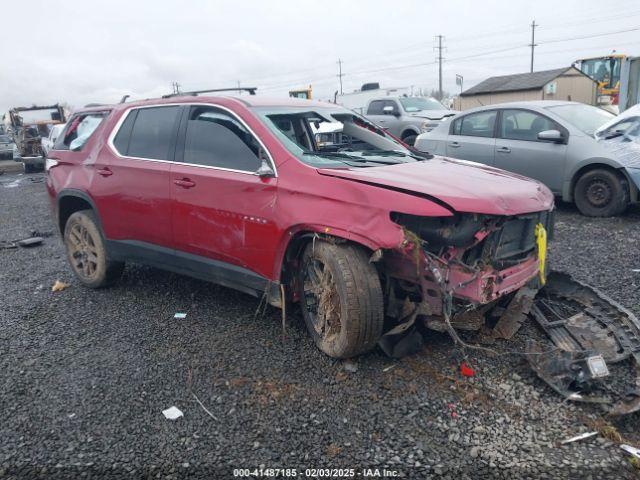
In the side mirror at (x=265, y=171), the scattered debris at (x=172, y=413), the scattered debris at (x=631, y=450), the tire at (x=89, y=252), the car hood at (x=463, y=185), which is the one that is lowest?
the scattered debris at (x=631, y=450)

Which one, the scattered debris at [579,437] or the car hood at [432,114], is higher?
the car hood at [432,114]

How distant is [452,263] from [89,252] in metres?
3.68

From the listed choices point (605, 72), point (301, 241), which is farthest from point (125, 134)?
point (605, 72)

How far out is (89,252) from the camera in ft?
16.9

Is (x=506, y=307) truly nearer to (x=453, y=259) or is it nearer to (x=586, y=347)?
(x=586, y=347)

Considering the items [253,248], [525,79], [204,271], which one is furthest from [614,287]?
[525,79]

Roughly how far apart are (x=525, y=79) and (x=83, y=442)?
33.8m

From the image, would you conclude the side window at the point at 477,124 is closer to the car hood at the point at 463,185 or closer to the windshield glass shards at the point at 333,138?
the windshield glass shards at the point at 333,138

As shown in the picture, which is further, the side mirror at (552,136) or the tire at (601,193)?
the side mirror at (552,136)

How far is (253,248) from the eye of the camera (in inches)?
147

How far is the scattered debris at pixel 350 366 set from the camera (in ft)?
11.2

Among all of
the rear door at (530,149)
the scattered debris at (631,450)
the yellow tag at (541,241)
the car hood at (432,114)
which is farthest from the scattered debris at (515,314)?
the car hood at (432,114)

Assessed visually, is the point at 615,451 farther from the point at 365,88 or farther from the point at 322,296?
the point at 365,88

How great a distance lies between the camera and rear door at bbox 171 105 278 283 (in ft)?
12.0
